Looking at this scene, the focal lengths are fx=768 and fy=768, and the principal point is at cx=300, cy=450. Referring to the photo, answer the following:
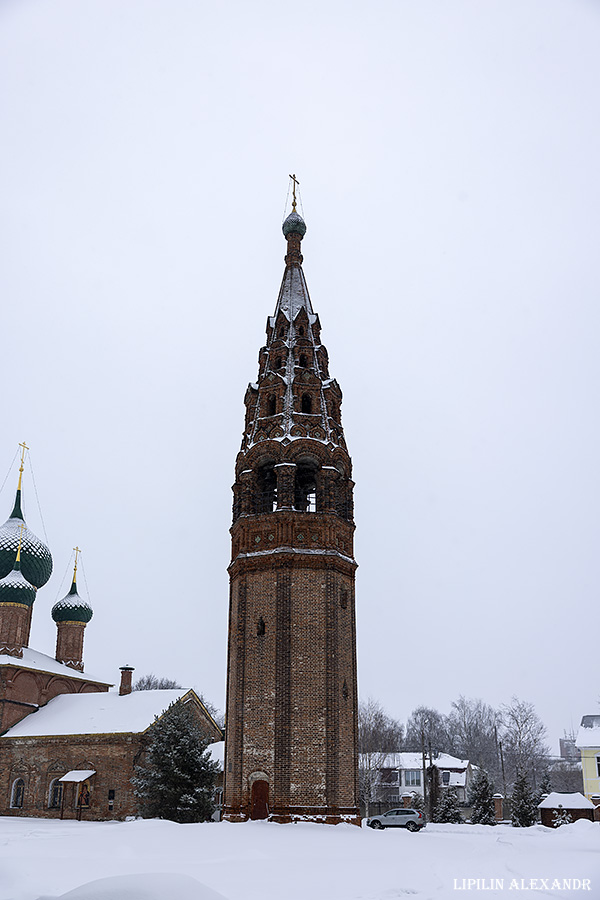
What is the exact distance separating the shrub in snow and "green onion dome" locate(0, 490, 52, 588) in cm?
2857

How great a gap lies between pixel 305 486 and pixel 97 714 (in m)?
17.9

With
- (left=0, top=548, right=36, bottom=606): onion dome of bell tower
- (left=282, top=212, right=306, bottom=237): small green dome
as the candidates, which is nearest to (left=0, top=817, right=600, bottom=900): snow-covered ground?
(left=282, top=212, right=306, bottom=237): small green dome

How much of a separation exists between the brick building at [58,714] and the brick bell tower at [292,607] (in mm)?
12956

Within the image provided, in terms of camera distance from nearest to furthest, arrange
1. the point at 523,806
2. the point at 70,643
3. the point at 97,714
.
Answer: the point at 523,806
the point at 97,714
the point at 70,643

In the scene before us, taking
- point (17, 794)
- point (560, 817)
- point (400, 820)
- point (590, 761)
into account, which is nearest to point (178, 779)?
point (400, 820)

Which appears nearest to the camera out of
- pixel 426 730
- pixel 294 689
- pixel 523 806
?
pixel 294 689

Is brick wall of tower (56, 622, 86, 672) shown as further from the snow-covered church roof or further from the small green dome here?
the small green dome

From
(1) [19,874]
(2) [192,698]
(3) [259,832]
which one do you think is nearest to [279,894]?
(1) [19,874]

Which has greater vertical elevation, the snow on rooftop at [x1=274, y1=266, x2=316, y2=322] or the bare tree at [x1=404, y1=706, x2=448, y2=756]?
the snow on rooftop at [x1=274, y1=266, x2=316, y2=322]

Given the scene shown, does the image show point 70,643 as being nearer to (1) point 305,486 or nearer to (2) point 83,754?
(2) point 83,754

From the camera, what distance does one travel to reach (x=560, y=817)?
27.5 metres

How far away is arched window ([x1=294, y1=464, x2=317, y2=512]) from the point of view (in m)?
24.3

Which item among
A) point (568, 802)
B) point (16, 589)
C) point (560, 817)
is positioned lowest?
point (560, 817)

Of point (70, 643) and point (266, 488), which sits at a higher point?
point (266, 488)
